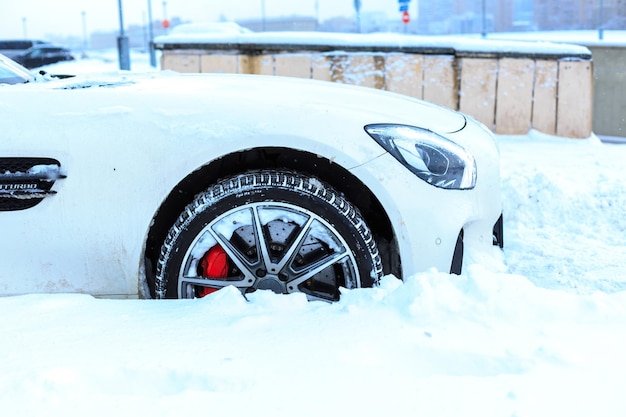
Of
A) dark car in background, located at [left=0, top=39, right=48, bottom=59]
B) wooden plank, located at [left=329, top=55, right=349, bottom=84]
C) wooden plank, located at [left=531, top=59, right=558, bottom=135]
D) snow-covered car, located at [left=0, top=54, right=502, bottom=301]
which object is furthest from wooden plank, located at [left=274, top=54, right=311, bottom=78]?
dark car in background, located at [left=0, top=39, right=48, bottom=59]

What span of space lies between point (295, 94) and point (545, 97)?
5.43 m

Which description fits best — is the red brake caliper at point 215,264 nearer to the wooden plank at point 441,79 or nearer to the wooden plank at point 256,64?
the wooden plank at point 441,79

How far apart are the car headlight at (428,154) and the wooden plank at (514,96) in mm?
5163

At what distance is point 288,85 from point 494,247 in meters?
1.12

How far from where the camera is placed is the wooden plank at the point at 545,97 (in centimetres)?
708

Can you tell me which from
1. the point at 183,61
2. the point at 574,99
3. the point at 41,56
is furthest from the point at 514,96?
the point at 41,56

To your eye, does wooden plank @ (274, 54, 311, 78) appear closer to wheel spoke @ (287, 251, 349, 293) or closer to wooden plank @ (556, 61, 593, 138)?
wooden plank @ (556, 61, 593, 138)

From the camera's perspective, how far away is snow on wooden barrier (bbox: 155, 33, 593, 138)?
7102 mm

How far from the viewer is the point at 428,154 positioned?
2381mm

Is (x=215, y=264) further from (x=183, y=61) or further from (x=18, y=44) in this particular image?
(x=18, y=44)

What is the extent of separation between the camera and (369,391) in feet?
5.20

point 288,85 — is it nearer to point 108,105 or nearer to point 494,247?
point 108,105

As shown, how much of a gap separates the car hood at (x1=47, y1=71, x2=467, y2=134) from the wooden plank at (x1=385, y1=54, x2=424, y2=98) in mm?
4586

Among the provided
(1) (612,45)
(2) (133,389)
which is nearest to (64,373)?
(2) (133,389)
